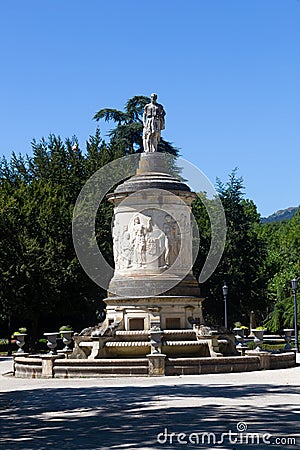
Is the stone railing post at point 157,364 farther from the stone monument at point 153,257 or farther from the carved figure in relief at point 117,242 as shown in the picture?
the carved figure in relief at point 117,242

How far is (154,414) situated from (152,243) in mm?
15573

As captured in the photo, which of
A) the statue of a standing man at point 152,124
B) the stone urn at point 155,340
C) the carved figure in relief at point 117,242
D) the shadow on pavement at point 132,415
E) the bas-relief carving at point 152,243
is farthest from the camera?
the statue of a standing man at point 152,124

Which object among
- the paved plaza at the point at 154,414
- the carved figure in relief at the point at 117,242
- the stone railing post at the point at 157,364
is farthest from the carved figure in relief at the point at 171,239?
the paved plaza at the point at 154,414

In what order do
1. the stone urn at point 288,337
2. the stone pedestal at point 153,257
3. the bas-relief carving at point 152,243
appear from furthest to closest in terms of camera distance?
1. the stone urn at point 288,337
2. the bas-relief carving at point 152,243
3. the stone pedestal at point 153,257

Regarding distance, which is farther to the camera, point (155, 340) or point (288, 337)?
point (288, 337)

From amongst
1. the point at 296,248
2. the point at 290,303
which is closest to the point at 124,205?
the point at 290,303

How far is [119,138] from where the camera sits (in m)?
58.3

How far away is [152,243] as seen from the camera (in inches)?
1216

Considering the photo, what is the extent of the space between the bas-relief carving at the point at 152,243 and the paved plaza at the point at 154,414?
712 cm

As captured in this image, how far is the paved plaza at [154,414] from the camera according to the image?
40.5ft

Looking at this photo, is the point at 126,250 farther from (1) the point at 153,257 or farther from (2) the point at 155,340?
(2) the point at 155,340

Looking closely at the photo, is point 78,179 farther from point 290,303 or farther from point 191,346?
point 191,346

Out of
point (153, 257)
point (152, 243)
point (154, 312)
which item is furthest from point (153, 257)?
→ point (154, 312)

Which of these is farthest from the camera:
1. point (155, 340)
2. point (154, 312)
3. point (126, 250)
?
point (126, 250)
